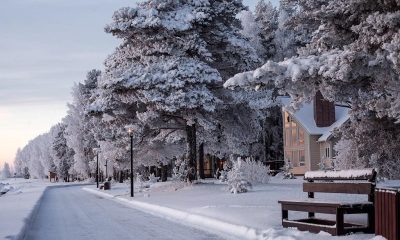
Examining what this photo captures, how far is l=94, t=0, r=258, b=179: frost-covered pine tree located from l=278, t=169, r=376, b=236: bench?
16.7m

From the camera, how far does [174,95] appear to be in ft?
93.5

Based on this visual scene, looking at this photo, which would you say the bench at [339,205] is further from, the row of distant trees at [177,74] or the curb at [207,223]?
the row of distant trees at [177,74]

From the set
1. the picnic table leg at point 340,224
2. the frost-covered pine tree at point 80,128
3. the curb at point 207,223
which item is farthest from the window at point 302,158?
the picnic table leg at point 340,224

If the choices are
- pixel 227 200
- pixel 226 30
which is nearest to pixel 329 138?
pixel 226 30

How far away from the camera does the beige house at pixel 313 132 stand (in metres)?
50.0

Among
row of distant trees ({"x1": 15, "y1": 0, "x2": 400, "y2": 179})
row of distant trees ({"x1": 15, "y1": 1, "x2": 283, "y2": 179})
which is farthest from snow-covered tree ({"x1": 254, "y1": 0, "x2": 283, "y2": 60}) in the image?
row of distant trees ({"x1": 15, "y1": 1, "x2": 283, "y2": 179})

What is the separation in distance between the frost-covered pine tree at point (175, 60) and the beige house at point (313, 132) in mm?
19097

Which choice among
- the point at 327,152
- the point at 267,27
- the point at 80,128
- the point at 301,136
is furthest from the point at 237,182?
the point at 80,128

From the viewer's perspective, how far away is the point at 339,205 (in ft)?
33.3

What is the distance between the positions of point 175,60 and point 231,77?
1557 centimetres

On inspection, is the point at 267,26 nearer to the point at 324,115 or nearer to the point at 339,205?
the point at 324,115

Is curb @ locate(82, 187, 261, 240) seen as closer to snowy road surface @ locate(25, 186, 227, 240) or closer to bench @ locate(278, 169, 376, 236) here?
snowy road surface @ locate(25, 186, 227, 240)

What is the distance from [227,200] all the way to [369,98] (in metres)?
7.35

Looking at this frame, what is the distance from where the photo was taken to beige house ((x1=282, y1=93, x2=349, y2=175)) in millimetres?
49969
